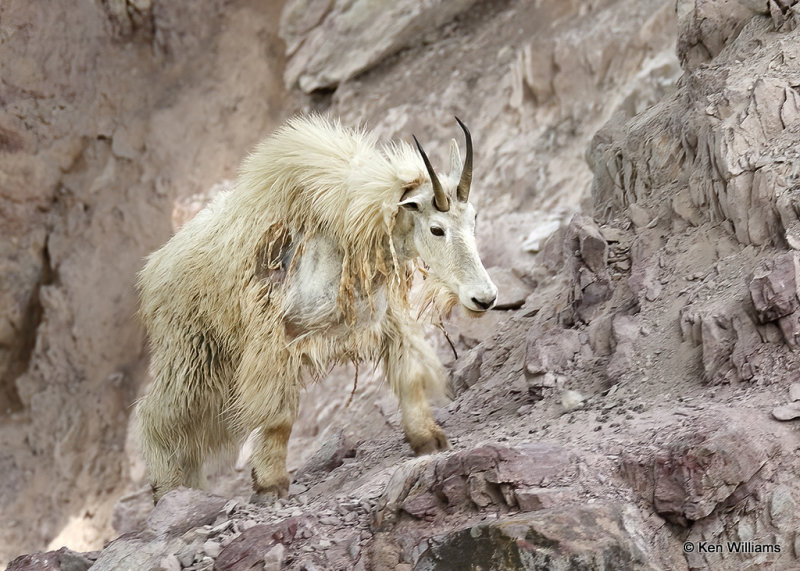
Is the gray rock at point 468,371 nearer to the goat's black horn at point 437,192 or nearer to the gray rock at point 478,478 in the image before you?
the goat's black horn at point 437,192

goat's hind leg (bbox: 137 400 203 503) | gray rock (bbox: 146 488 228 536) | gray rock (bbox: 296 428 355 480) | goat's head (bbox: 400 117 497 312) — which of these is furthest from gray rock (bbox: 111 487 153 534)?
goat's head (bbox: 400 117 497 312)

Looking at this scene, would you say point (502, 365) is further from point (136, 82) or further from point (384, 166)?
point (136, 82)

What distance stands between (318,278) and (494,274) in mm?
2681

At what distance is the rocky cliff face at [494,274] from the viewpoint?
3.88 metres

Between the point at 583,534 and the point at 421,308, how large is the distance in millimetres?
2050

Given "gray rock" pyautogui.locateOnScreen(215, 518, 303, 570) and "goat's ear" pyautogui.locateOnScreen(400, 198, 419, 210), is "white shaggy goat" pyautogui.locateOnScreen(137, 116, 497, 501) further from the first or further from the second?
"gray rock" pyautogui.locateOnScreen(215, 518, 303, 570)

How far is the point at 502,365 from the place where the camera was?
637cm

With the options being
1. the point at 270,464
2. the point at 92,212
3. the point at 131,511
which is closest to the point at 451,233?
the point at 270,464

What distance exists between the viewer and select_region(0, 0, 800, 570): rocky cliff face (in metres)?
3.88

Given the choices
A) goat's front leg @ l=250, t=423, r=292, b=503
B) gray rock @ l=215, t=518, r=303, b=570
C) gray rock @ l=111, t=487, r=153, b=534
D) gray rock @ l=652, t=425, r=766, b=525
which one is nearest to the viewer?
gray rock @ l=652, t=425, r=766, b=525

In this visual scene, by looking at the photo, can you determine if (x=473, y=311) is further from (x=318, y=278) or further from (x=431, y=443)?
(x=318, y=278)

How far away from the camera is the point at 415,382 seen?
5.28 m
